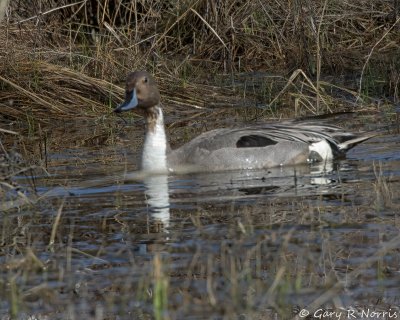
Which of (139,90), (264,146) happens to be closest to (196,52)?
(139,90)

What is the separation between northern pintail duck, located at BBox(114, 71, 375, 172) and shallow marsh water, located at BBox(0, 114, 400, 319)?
0.62 feet

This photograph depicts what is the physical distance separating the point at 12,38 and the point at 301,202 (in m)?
6.04

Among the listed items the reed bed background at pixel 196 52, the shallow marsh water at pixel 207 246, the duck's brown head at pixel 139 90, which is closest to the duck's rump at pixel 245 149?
the shallow marsh water at pixel 207 246

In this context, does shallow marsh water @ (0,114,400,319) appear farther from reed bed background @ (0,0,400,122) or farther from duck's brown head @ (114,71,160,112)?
reed bed background @ (0,0,400,122)

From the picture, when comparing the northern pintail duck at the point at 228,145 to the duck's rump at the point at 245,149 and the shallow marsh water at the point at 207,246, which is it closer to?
the duck's rump at the point at 245,149

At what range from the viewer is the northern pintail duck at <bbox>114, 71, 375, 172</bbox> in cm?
769

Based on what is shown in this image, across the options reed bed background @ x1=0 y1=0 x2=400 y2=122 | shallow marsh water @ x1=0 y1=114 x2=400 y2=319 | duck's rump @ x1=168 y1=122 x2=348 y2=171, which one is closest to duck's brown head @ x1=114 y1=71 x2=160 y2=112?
duck's rump @ x1=168 y1=122 x2=348 y2=171

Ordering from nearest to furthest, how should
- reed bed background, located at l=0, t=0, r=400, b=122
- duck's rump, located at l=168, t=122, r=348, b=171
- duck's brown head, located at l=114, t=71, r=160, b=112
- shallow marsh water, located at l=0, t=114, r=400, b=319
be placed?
shallow marsh water, located at l=0, t=114, r=400, b=319 < duck's rump, located at l=168, t=122, r=348, b=171 < duck's brown head, located at l=114, t=71, r=160, b=112 < reed bed background, located at l=0, t=0, r=400, b=122

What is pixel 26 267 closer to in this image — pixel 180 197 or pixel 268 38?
pixel 180 197

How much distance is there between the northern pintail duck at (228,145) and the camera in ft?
25.2

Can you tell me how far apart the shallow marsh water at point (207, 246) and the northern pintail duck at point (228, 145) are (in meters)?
0.19

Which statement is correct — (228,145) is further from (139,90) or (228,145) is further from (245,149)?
(139,90)

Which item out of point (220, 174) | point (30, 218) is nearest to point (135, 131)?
point (220, 174)

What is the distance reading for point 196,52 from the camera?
42.2ft
